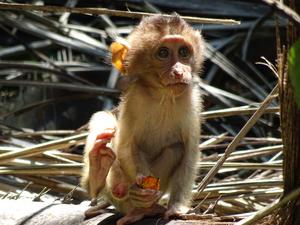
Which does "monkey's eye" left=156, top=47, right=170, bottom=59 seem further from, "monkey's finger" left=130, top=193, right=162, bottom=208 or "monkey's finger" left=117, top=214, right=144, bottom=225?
"monkey's finger" left=117, top=214, right=144, bottom=225

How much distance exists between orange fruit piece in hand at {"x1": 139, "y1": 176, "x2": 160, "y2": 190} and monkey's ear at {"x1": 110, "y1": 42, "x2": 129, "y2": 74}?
0.88 m

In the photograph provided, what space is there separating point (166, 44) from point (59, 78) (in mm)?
3341

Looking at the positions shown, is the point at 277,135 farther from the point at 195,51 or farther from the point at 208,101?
the point at 195,51

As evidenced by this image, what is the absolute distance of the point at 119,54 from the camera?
4.93 m

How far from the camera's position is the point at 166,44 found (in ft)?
15.7

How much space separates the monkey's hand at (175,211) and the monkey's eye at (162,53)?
0.89 metres

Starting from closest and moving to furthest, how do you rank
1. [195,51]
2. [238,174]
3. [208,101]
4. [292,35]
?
1. [292,35]
2. [195,51]
3. [238,174]
4. [208,101]

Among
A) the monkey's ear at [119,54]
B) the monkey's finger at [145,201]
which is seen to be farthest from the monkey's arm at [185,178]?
the monkey's ear at [119,54]

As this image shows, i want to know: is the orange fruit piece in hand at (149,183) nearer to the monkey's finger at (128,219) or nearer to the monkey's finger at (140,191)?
the monkey's finger at (140,191)

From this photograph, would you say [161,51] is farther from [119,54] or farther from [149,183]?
[149,183]

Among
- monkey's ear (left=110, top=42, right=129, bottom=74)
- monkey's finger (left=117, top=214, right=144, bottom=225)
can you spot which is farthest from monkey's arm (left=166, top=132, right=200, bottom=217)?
monkey's ear (left=110, top=42, right=129, bottom=74)

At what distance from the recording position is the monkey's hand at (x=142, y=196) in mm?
4113

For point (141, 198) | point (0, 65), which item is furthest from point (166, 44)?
point (0, 65)

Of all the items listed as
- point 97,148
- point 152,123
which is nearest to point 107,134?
point 97,148
